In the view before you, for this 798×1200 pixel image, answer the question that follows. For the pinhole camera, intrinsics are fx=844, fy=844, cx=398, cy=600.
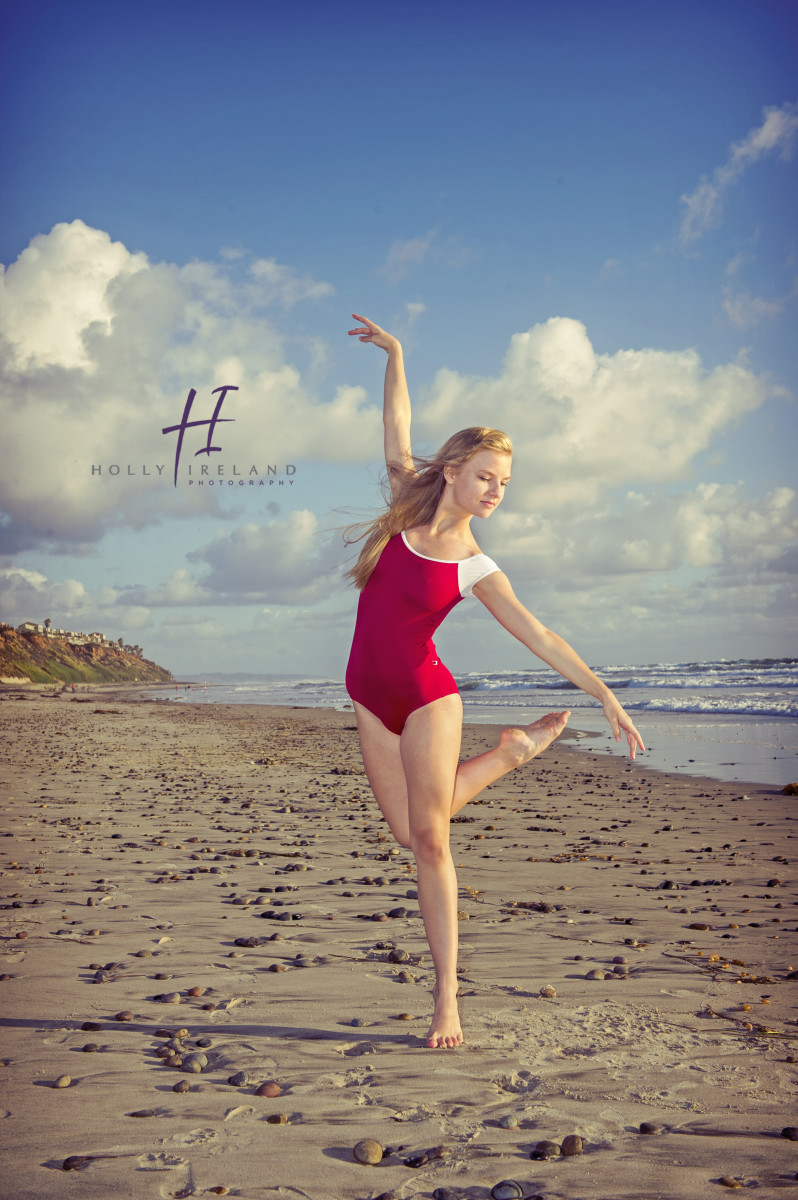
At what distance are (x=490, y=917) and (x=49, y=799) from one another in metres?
7.03

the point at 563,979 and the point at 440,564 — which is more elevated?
the point at 440,564

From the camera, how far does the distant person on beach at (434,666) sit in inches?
139

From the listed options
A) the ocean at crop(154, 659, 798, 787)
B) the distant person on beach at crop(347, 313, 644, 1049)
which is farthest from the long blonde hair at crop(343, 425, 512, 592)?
the ocean at crop(154, 659, 798, 787)

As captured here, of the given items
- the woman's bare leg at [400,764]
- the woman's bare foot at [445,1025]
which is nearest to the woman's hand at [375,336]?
the woman's bare leg at [400,764]

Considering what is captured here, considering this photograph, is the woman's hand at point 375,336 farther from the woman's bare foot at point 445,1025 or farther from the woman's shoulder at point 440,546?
the woman's bare foot at point 445,1025

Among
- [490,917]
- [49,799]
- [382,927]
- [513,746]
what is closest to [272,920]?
[382,927]

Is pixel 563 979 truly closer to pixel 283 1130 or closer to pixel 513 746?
pixel 513 746

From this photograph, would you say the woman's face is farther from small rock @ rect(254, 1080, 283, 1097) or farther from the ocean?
the ocean

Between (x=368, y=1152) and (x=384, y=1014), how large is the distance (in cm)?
123

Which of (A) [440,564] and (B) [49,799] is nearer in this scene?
(A) [440,564]

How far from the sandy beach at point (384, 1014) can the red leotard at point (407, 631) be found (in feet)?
4.67

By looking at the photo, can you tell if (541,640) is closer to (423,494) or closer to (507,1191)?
(423,494)

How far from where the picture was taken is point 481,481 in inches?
148

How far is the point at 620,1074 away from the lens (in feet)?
10.5
